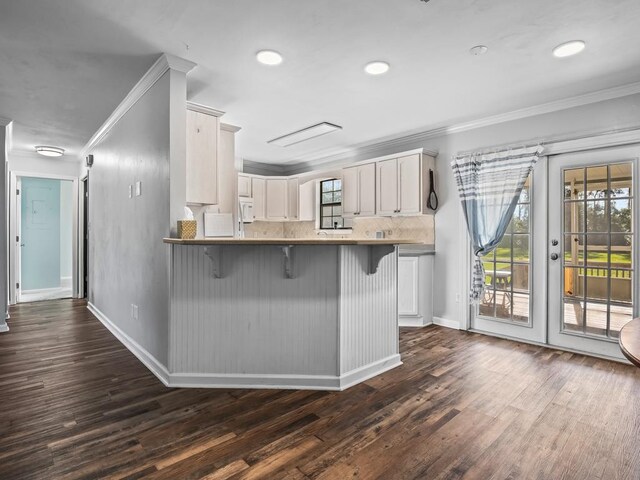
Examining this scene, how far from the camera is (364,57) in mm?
2713

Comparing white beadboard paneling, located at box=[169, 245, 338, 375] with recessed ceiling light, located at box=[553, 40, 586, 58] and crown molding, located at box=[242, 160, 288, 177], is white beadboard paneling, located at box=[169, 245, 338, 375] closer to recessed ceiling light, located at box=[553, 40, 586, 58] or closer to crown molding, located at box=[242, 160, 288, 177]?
recessed ceiling light, located at box=[553, 40, 586, 58]

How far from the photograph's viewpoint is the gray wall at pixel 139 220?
2.79 meters

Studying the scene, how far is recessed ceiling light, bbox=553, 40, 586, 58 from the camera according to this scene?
2469mm

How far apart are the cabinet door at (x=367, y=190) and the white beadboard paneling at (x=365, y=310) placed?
207 cm

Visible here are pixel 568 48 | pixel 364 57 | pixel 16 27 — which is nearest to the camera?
pixel 16 27

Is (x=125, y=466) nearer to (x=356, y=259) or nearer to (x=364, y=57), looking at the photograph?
(x=356, y=259)

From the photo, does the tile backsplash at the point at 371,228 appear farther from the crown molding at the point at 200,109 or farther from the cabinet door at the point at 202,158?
the crown molding at the point at 200,109

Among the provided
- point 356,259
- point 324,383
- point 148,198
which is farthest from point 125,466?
point 148,198

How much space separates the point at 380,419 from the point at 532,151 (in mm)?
3072

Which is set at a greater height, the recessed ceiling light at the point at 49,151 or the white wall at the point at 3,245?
the recessed ceiling light at the point at 49,151

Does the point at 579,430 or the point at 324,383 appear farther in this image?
the point at 324,383

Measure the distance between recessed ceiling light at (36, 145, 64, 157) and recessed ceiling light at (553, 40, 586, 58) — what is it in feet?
21.1

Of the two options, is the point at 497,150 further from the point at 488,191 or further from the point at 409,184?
the point at 409,184

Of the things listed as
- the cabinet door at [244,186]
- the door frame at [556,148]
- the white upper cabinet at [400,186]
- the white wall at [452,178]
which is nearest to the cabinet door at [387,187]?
the white upper cabinet at [400,186]
